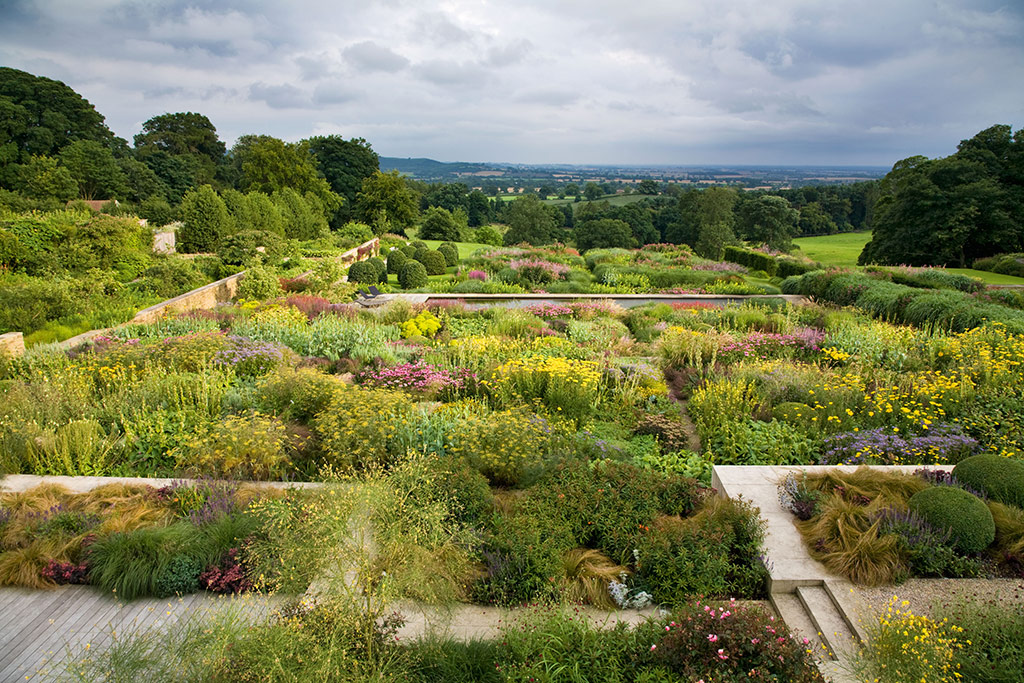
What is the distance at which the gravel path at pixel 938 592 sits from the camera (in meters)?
3.58

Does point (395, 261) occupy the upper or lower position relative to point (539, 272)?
upper

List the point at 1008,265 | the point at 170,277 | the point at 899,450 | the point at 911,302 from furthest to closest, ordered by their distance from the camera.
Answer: the point at 1008,265 < the point at 170,277 < the point at 911,302 < the point at 899,450

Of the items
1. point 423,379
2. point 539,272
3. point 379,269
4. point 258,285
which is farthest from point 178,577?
point 539,272

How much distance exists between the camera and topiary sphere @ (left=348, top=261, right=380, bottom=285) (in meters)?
A: 17.8

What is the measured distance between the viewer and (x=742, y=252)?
82.5ft

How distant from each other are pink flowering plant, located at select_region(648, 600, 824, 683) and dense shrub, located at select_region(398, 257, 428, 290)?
1601cm

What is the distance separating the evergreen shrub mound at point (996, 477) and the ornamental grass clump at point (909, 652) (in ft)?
5.87

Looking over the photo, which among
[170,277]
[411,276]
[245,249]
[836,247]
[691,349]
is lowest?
[836,247]

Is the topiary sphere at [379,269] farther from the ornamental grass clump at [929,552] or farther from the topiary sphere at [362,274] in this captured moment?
the ornamental grass clump at [929,552]

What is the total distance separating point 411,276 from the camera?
60.1ft

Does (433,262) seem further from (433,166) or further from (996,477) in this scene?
(433,166)

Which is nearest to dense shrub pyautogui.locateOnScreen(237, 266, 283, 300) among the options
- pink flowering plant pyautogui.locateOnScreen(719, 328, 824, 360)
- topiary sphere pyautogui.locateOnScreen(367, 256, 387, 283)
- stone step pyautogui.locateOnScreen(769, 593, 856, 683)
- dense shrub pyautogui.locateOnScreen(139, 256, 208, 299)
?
dense shrub pyautogui.locateOnScreen(139, 256, 208, 299)

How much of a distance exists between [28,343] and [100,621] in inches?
316

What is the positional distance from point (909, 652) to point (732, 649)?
33.2 inches
